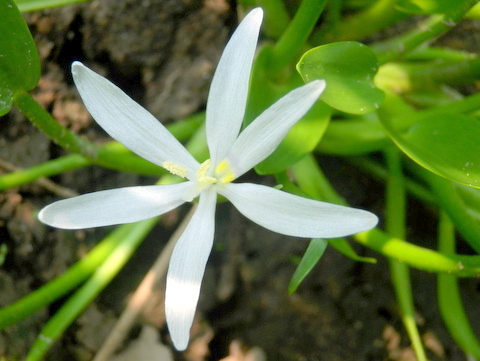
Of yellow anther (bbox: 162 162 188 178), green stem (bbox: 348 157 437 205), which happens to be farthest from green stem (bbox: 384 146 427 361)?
yellow anther (bbox: 162 162 188 178)

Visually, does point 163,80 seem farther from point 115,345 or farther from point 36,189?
point 115,345

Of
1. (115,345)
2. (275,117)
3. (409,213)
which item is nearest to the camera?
(275,117)

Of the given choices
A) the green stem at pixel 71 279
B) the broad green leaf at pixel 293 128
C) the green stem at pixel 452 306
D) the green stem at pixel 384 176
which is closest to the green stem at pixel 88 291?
the green stem at pixel 71 279

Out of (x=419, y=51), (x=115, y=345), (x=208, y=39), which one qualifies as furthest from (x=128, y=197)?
(x=419, y=51)

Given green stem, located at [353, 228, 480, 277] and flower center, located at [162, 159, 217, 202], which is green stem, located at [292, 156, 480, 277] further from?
flower center, located at [162, 159, 217, 202]

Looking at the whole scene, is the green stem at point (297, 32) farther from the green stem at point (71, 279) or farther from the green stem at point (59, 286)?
the green stem at point (59, 286)

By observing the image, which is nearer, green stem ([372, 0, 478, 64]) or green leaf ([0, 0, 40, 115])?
green leaf ([0, 0, 40, 115])
